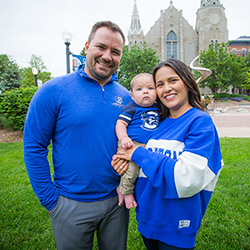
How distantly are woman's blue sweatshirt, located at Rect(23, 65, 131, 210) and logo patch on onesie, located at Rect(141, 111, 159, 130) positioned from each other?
1.10 ft

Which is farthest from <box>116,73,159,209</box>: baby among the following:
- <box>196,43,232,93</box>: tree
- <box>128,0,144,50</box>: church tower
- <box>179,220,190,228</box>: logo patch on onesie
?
<box>128,0,144,50</box>: church tower

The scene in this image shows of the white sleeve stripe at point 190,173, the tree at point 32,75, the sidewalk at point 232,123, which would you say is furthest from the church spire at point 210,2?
the white sleeve stripe at point 190,173

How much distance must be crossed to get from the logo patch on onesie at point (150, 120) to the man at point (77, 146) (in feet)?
1.07

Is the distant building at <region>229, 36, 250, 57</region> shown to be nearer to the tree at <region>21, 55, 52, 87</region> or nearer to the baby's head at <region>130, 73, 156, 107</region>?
the tree at <region>21, 55, 52, 87</region>

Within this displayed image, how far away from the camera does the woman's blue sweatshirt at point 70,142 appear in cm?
168

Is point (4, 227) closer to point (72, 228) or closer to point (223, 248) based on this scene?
point (72, 228)

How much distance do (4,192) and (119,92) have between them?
444 cm

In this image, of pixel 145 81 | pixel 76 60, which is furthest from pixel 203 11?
pixel 145 81

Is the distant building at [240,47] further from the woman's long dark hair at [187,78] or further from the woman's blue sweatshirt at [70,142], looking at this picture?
the woman's blue sweatshirt at [70,142]

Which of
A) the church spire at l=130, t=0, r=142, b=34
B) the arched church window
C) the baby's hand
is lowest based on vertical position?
the baby's hand

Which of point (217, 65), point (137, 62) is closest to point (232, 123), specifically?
point (137, 62)

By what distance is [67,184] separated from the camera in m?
1.76

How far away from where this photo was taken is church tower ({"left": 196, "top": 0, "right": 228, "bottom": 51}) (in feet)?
137

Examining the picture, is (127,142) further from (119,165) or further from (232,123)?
(232,123)
